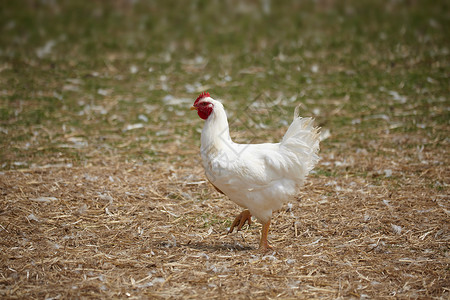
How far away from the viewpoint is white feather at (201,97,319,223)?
13.9 feet

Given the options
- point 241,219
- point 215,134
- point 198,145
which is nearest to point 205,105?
point 215,134

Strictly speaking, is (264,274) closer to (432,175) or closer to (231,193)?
(231,193)

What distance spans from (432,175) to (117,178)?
359 cm

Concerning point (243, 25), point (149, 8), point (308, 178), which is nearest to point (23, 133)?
point (308, 178)

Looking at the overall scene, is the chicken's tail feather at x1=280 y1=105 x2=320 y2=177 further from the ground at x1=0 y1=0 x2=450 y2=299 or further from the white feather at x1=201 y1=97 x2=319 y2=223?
the ground at x1=0 y1=0 x2=450 y2=299

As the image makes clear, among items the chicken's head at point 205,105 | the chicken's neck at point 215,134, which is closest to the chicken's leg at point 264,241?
the chicken's neck at point 215,134

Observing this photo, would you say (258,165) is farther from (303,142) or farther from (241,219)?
(241,219)

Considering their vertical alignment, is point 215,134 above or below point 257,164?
above

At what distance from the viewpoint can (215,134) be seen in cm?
431

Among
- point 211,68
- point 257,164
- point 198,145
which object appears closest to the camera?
point 257,164

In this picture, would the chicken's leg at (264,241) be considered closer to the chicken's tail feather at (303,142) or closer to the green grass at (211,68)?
the chicken's tail feather at (303,142)

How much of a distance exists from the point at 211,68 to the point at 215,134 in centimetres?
612

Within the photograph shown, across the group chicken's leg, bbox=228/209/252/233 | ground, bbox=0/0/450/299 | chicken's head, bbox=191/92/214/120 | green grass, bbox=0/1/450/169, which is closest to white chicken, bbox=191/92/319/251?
chicken's head, bbox=191/92/214/120

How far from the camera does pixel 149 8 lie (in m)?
14.5
